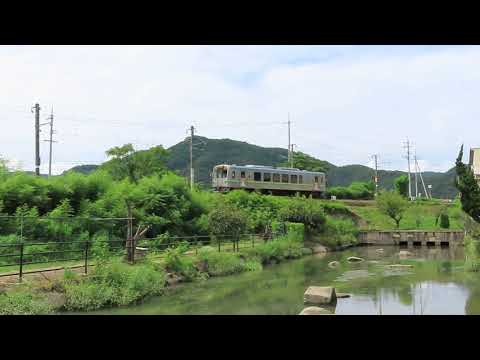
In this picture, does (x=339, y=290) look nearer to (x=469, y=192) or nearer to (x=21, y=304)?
(x=469, y=192)

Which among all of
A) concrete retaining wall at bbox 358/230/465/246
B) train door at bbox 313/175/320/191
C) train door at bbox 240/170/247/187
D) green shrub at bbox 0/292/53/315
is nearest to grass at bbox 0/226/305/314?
green shrub at bbox 0/292/53/315

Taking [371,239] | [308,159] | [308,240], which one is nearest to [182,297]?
[308,240]

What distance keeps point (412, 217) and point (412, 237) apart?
25.1 ft

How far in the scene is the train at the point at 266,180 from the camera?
32344 millimetres

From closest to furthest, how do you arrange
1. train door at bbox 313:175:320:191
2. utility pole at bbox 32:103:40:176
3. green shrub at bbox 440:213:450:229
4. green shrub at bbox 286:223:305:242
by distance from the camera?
1. utility pole at bbox 32:103:40:176
2. green shrub at bbox 286:223:305:242
3. green shrub at bbox 440:213:450:229
4. train door at bbox 313:175:320:191

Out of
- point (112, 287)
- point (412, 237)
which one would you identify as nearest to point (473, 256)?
point (112, 287)

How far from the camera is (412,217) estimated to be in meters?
40.3

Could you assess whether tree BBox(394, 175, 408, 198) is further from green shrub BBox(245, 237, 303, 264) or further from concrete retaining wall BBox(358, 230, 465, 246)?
green shrub BBox(245, 237, 303, 264)

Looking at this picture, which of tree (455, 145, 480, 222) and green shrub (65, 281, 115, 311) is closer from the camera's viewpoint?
green shrub (65, 281, 115, 311)

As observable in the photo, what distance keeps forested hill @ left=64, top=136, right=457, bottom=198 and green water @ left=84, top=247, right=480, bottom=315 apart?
2110 inches

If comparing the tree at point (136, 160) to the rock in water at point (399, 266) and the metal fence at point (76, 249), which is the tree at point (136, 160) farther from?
the rock in water at point (399, 266)

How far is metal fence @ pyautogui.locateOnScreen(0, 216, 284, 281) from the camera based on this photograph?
11.5 m
